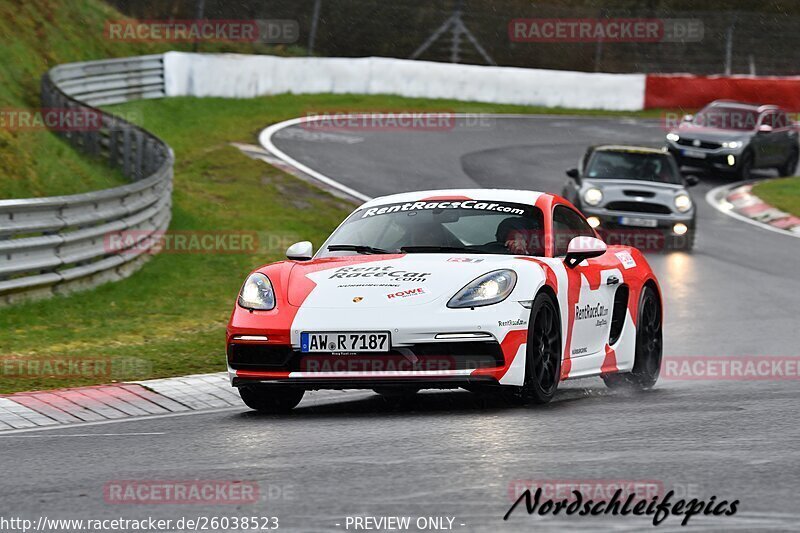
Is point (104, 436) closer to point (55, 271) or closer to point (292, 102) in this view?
point (55, 271)

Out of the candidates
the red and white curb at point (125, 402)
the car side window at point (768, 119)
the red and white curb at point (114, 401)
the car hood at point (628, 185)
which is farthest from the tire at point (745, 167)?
the red and white curb at point (114, 401)

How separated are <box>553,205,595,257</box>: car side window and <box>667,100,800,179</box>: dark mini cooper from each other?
63.4ft

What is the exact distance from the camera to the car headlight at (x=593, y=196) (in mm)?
20719

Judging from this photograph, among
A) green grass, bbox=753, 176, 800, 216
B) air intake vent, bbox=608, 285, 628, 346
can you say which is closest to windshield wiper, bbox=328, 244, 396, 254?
air intake vent, bbox=608, 285, 628, 346

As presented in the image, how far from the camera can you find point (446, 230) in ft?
31.6

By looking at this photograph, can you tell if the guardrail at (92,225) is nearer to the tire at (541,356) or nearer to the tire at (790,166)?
the tire at (541,356)

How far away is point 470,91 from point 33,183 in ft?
62.8

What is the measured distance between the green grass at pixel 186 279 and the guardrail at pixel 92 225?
20cm

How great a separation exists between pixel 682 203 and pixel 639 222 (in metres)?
0.65

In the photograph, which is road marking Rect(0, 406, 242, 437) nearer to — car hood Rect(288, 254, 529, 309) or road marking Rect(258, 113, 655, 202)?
car hood Rect(288, 254, 529, 309)

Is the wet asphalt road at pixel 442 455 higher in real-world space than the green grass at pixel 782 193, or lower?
higher

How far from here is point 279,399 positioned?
9.25m

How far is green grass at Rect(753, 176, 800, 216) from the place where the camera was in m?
25.5

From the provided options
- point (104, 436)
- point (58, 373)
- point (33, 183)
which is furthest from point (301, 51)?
point (104, 436)
